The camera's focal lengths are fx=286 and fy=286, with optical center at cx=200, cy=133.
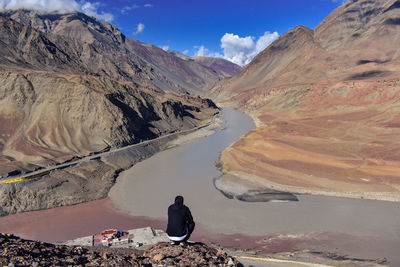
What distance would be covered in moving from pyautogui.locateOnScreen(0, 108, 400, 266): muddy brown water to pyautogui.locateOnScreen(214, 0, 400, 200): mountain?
15.3ft

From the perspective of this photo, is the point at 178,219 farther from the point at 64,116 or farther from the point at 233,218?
the point at 64,116

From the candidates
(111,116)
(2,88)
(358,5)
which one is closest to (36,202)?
(111,116)

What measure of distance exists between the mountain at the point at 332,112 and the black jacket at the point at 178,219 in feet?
88.8

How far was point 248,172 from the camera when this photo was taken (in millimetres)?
39250

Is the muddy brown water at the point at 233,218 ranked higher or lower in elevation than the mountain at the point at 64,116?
lower

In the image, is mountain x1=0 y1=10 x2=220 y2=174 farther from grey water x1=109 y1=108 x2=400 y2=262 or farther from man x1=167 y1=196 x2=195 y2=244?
man x1=167 y1=196 x2=195 y2=244

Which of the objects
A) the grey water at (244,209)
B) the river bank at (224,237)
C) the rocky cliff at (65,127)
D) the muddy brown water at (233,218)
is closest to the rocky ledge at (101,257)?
the river bank at (224,237)

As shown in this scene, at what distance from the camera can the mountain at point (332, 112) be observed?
3650 centimetres

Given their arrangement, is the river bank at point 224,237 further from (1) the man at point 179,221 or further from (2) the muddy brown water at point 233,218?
(1) the man at point 179,221

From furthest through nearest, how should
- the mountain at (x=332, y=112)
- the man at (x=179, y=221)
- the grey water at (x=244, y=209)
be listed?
the mountain at (x=332, y=112) < the grey water at (x=244, y=209) < the man at (x=179, y=221)

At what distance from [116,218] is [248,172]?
61.6 feet

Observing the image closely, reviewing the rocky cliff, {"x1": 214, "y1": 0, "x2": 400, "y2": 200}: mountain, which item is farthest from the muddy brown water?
{"x1": 214, "y1": 0, "x2": 400, "y2": 200}: mountain

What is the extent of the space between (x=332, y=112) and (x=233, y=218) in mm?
63475

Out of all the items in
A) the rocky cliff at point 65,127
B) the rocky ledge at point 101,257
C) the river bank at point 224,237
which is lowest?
the river bank at point 224,237
